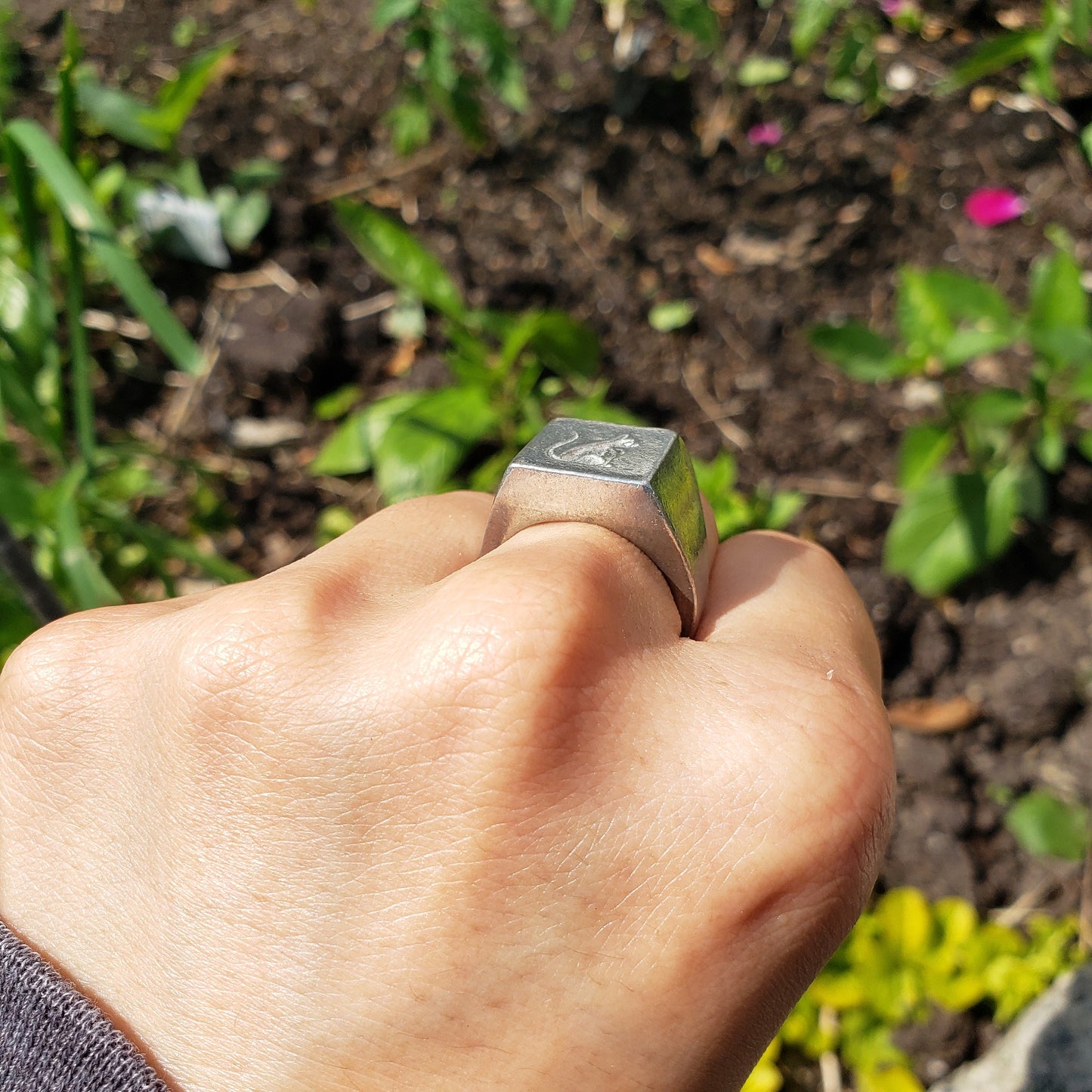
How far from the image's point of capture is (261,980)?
0.74 metres

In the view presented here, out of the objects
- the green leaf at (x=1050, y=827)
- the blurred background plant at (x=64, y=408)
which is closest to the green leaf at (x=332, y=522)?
the blurred background plant at (x=64, y=408)

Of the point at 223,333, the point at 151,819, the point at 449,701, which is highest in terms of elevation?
the point at 449,701

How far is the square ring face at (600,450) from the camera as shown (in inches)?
31.4

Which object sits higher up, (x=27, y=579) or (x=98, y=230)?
(x=98, y=230)

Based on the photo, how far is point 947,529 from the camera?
202cm

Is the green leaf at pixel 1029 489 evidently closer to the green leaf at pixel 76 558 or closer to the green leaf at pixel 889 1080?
the green leaf at pixel 889 1080

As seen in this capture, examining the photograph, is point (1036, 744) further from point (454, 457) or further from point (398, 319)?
point (398, 319)

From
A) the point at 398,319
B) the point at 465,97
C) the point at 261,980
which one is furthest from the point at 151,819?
the point at 465,97

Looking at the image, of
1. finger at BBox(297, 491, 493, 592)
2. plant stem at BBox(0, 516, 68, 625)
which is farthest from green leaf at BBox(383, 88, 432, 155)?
finger at BBox(297, 491, 493, 592)

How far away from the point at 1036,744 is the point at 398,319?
1924mm

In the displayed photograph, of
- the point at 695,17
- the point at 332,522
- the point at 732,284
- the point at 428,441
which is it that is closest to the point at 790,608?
the point at 428,441

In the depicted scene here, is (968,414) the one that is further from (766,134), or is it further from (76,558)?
(76,558)

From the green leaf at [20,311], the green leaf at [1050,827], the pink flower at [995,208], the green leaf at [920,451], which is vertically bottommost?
the green leaf at [1050,827]

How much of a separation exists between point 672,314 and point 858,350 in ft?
2.01
